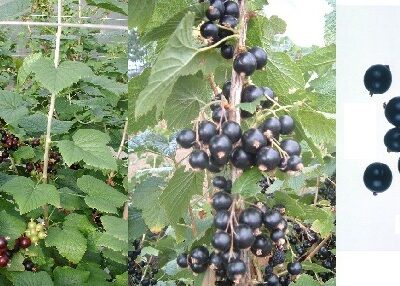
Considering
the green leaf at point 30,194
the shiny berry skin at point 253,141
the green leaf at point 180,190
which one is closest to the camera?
the shiny berry skin at point 253,141

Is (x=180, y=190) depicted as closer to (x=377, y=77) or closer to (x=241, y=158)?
(x=241, y=158)

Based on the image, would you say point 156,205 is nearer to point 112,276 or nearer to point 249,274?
point 249,274

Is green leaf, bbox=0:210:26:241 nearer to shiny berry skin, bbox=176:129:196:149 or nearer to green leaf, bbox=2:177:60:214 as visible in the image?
green leaf, bbox=2:177:60:214

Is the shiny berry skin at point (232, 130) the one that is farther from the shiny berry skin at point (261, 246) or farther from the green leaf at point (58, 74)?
the green leaf at point (58, 74)

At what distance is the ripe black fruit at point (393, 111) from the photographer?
32.8 inches

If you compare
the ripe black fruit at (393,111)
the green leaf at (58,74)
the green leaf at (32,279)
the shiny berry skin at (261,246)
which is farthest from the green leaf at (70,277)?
the ripe black fruit at (393,111)

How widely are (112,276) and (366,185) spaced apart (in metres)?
0.57

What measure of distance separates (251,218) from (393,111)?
341mm

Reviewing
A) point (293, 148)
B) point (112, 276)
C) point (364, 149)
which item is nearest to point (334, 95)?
point (364, 149)

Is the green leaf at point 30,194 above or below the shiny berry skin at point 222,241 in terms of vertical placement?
below

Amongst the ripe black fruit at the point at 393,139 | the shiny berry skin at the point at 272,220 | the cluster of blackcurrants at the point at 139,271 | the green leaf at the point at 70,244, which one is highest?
the ripe black fruit at the point at 393,139

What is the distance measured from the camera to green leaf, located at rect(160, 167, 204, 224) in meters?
0.74

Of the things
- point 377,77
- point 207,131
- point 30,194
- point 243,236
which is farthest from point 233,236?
point 30,194

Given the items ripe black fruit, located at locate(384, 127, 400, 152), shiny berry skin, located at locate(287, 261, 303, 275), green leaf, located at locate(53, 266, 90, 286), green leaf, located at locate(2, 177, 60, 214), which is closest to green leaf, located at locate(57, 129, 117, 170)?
green leaf, located at locate(2, 177, 60, 214)
